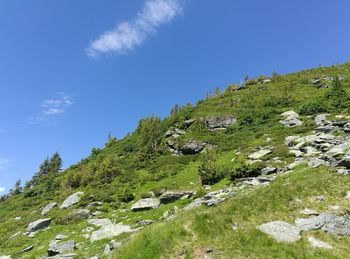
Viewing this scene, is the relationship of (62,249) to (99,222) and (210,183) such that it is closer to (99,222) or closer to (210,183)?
(99,222)

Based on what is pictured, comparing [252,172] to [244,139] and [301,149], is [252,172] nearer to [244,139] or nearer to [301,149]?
[301,149]

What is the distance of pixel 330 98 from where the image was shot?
6022 centimetres

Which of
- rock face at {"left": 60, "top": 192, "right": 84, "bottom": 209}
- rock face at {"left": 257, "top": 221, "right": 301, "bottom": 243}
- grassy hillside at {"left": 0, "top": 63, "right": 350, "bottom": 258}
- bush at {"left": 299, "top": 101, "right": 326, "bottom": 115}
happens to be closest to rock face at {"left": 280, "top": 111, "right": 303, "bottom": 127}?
grassy hillside at {"left": 0, "top": 63, "right": 350, "bottom": 258}

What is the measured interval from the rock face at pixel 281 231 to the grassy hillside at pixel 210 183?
1.14 feet

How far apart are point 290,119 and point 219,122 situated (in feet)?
50.0

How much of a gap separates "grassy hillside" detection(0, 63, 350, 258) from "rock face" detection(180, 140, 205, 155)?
0.51 m

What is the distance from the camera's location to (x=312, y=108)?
2190 inches

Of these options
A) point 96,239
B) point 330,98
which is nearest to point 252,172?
point 96,239

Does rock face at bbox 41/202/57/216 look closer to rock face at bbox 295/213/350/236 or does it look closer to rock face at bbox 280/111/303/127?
rock face at bbox 280/111/303/127

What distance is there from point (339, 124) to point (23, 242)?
34.8 m

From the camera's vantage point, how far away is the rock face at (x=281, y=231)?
611 inches

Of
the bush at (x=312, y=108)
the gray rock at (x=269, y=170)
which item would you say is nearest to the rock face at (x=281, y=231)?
the gray rock at (x=269, y=170)

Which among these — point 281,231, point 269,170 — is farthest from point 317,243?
point 269,170

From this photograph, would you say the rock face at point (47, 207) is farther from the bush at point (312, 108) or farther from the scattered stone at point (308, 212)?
the bush at point (312, 108)
